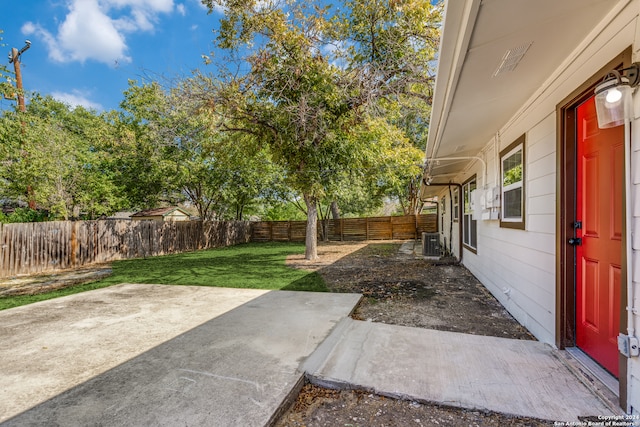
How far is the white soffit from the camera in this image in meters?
1.69

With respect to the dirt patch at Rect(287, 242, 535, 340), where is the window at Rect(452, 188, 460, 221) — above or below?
above

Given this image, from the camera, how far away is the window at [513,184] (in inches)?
136

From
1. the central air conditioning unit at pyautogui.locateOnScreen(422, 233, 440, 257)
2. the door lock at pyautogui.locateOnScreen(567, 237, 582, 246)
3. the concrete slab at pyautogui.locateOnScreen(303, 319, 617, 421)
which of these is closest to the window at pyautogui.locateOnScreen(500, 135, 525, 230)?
the door lock at pyautogui.locateOnScreen(567, 237, 582, 246)

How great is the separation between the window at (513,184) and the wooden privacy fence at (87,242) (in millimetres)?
10442

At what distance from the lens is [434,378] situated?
2215 mm

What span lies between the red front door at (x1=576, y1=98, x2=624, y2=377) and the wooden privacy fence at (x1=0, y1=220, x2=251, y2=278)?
10.6 meters

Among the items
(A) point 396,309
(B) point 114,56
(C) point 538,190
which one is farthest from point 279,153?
(C) point 538,190

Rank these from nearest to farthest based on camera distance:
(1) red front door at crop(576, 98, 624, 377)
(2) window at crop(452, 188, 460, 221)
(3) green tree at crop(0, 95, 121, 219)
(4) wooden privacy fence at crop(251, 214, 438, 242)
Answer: (1) red front door at crop(576, 98, 624, 377) → (2) window at crop(452, 188, 460, 221) → (3) green tree at crop(0, 95, 121, 219) → (4) wooden privacy fence at crop(251, 214, 438, 242)

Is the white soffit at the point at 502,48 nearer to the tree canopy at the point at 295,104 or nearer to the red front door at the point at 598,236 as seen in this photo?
the red front door at the point at 598,236

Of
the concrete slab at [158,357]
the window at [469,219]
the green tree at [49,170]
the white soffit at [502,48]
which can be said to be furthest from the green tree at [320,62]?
the green tree at [49,170]

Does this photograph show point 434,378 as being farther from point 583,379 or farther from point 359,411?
point 583,379

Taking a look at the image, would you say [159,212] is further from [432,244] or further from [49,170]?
[432,244]

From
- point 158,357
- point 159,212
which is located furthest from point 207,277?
point 159,212

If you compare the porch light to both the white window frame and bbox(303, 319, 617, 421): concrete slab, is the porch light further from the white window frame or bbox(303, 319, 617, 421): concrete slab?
the white window frame
